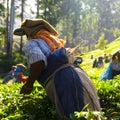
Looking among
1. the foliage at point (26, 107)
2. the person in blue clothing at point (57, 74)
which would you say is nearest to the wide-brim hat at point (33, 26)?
the person in blue clothing at point (57, 74)

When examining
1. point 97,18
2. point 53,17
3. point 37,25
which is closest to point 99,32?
point 97,18

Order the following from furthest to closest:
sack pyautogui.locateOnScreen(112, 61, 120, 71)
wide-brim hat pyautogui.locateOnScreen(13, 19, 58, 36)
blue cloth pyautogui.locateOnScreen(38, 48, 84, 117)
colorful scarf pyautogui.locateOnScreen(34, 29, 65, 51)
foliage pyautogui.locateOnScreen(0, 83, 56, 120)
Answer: sack pyautogui.locateOnScreen(112, 61, 120, 71) → wide-brim hat pyautogui.locateOnScreen(13, 19, 58, 36) → colorful scarf pyautogui.locateOnScreen(34, 29, 65, 51) → foliage pyautogui.locateOnScreen(0, 83, 56, 120) → blue cloth pyautogui.locateOnScreen(38, 48, 84, 117)

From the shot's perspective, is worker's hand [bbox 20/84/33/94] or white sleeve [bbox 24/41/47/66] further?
worker's hand [bbox 20/84/33/94]

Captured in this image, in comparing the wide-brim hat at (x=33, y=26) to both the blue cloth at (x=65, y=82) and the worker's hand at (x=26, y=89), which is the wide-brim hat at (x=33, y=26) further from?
the worker's hand at (x=26, y=89)

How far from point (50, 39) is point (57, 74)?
Answer: 23.7 inches

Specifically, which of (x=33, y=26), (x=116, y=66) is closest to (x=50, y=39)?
(x=33, y=26)

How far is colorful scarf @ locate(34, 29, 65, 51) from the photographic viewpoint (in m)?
4.80

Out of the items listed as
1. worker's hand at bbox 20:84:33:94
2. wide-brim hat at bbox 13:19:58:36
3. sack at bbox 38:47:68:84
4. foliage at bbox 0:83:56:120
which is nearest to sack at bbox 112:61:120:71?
foliage at bbox 0:83:56:120

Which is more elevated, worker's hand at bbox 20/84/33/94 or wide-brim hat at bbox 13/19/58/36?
wide-brim hat at bbox 13/19/58/36

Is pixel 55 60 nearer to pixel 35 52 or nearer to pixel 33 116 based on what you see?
pixel 35 52

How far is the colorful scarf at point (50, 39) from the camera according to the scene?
189 inches

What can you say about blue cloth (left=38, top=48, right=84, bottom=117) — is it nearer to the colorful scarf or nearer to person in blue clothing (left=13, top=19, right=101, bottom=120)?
person in blue clothing (left=13, top=19, right=101, bottom=120)

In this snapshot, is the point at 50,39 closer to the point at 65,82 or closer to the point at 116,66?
the point at 65,82

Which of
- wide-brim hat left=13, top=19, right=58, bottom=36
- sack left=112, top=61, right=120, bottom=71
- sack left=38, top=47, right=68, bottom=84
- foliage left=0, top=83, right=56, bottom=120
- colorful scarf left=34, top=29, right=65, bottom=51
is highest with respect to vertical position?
wide-brim hat left=13, top=19, right=58, bottom=36
